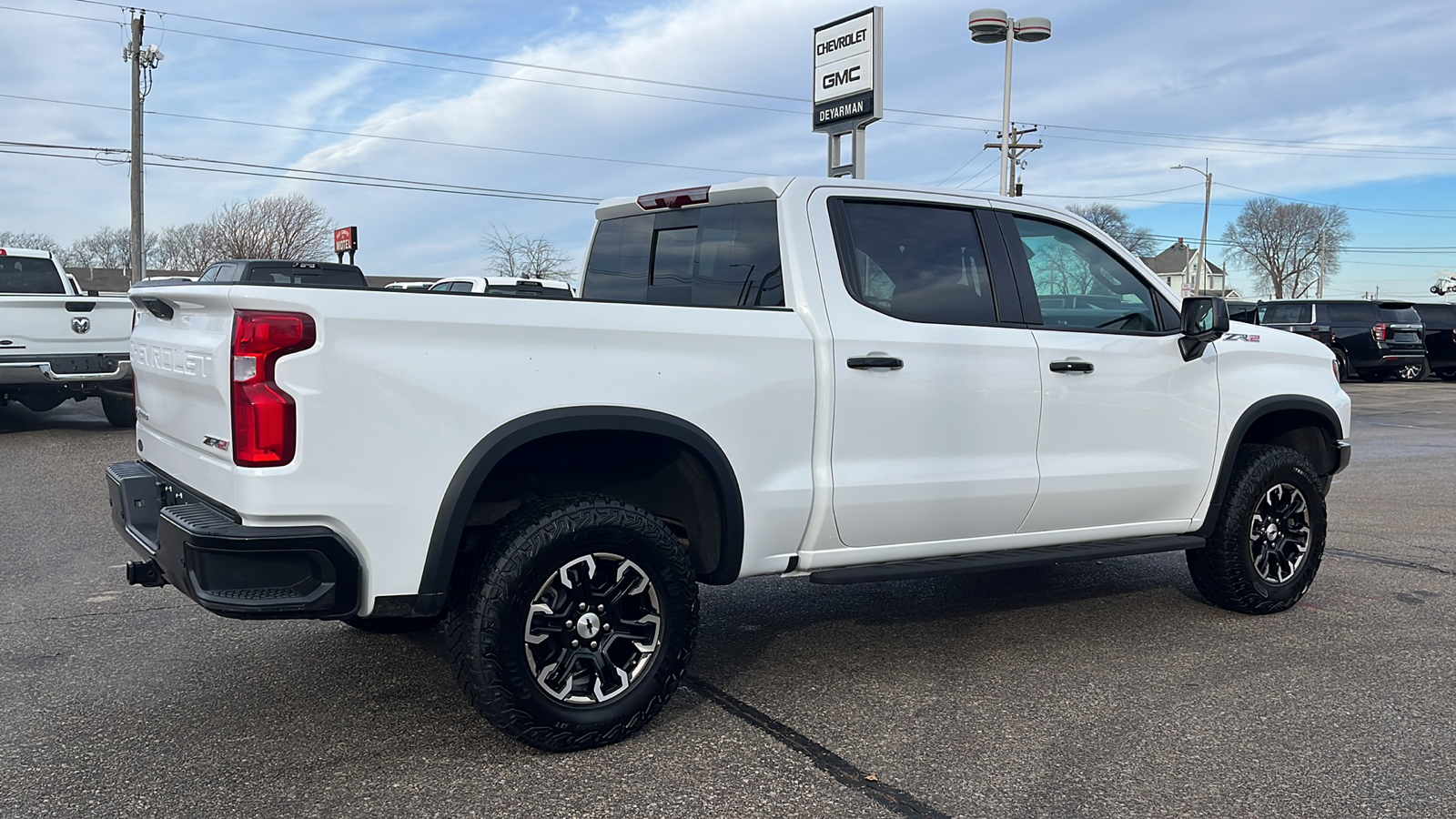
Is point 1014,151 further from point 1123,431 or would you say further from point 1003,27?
point 1123,431

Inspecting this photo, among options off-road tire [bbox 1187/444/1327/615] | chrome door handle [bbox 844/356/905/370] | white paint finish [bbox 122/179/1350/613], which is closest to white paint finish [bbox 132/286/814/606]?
white paint finish [bbox 122/179/1350/613]

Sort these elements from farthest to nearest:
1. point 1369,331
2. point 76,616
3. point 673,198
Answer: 1. point 1369,331
2. point 76,616
3. point 673,198

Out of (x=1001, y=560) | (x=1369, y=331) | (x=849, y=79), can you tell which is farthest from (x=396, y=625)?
(x=1369, y=331)

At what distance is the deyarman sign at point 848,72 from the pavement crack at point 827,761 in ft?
52.1

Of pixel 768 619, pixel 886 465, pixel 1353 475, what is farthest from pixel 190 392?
pixel 1353 475

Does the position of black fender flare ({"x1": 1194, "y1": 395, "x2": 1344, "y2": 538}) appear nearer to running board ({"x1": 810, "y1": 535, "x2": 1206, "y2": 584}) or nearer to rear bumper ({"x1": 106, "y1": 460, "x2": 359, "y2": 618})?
running board ({"x1": 810, "y1": 535, "x2": 1206, "y2": 584})

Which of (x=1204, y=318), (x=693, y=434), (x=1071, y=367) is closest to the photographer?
(x=693, y=434)

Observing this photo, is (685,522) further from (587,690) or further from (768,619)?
(768,619)

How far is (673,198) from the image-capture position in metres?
4.81

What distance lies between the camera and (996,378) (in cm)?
451

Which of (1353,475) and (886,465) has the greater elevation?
(886,465)

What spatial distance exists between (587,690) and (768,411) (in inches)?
43.9

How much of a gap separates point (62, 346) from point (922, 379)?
1012 centimetres

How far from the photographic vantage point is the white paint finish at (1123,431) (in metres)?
4.69
